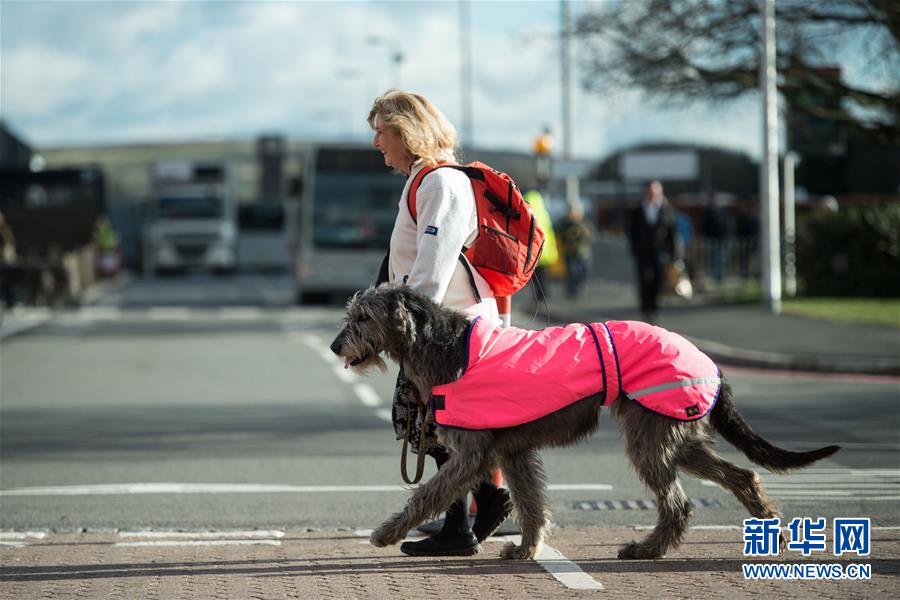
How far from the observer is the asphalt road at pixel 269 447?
8.00m

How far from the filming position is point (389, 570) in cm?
624

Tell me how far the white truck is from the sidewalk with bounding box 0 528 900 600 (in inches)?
1683

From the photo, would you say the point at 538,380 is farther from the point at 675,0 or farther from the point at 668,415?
A: the point at 675,0

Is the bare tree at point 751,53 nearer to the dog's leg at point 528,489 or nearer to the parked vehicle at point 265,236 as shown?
the dog's leg at point 528,489

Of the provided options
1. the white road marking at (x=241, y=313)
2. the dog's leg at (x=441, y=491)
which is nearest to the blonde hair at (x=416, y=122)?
the dog's leg at (x=441, y=491)

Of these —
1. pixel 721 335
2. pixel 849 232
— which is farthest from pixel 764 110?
pixel 721 335

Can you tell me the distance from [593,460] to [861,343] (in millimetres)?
8528

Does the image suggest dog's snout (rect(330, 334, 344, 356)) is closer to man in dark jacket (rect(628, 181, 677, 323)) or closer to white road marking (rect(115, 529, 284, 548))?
white road marking (rect(115, 529, 284, 548))

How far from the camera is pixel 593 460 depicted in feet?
32.4

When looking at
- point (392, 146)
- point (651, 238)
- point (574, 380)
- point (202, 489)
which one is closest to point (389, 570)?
point (574, 380)

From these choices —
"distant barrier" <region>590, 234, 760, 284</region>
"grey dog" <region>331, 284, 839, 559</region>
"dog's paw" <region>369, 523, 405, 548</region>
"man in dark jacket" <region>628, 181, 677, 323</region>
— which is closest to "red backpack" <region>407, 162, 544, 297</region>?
"grey dog" <region>331, 284, 839, 559</region>

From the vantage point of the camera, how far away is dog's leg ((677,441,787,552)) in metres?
6.16

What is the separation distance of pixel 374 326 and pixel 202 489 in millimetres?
3349

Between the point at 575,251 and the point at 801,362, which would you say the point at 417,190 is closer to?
the point at 801,362
